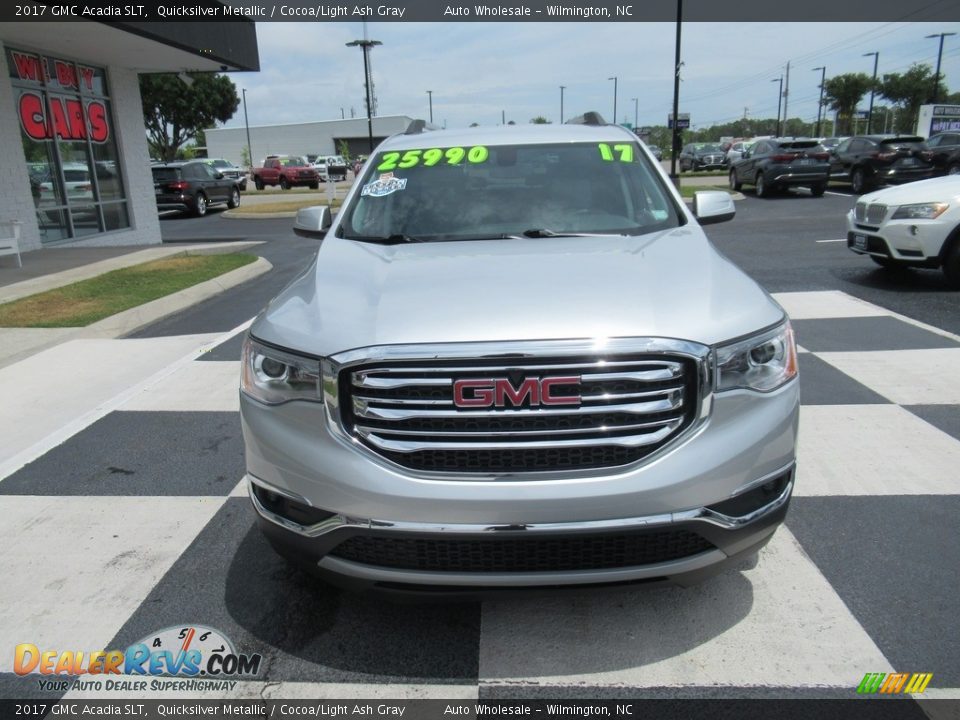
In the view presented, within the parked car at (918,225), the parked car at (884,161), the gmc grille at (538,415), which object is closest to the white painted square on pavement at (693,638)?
the gmc grille at (538,415)

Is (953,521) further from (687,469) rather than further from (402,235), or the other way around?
(402,235)

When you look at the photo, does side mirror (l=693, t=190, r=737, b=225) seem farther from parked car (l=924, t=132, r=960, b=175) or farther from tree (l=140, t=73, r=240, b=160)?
tree (l=140, t=73, r=240, b=160)

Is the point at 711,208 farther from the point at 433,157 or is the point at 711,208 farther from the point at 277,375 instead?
the point at 277,375

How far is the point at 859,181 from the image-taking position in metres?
21.3

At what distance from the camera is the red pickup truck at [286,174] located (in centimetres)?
4044

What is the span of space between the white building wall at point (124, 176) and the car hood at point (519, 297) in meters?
12.6

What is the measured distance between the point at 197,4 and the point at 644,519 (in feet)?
47.3

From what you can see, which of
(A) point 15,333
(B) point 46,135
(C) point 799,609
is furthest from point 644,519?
(B) point 46,135

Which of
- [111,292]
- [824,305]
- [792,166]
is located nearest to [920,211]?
[824,305]

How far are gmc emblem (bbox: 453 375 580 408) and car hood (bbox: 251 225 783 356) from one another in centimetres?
13

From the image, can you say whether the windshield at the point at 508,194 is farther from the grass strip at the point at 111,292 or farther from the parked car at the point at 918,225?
the parked car at the point at 918,225

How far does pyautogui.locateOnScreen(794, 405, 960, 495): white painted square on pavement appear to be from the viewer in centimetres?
370

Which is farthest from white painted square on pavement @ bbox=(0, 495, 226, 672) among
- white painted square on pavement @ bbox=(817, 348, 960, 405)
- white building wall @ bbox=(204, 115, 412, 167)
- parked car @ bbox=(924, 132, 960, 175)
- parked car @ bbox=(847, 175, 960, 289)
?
white building wall @ bbox=(204, 115, 412, 167)

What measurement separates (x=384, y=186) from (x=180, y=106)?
59.2 meters
